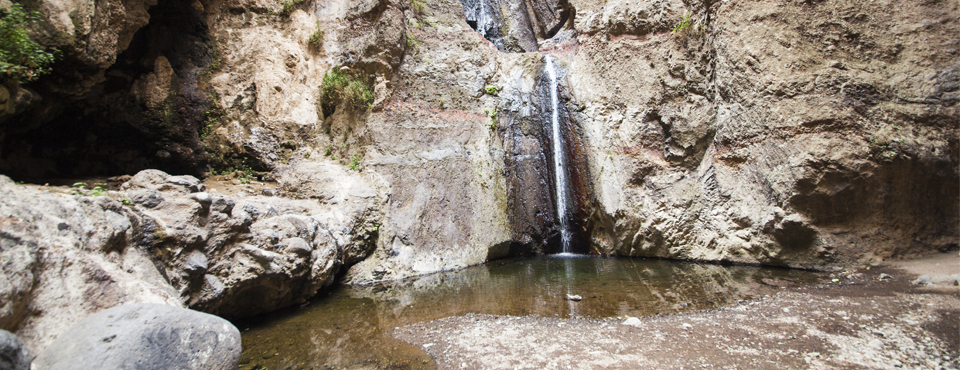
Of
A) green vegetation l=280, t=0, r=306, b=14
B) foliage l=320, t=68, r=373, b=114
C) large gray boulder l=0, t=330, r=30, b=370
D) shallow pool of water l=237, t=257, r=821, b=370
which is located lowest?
shallow pool of water l=237, t=257, r=821, b=370

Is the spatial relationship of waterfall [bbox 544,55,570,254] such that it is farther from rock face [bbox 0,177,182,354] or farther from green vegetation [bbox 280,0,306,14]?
rock face [bbox 0,177,182,354]

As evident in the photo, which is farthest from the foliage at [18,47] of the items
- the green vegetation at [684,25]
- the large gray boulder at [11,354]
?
the green vegetation at [684,25]

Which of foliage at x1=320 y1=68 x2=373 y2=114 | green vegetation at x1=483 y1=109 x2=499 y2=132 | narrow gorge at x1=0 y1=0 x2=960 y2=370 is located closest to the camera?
narrow gorge at x1=0 y1=0 x2=960 y2=370

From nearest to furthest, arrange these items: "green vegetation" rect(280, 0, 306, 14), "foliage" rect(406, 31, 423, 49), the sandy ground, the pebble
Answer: the sandy ground
the pebble
"green vegetation" rect(280, 0, 306, 14)
"foliage" rect(406, 31, 423, 49)

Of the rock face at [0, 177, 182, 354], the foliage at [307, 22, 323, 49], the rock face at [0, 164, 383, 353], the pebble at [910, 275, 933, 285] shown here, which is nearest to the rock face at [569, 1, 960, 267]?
the pebble at [910, 275, 933, 285]

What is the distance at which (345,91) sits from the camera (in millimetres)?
9227

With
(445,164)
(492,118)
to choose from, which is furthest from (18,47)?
(492,118)

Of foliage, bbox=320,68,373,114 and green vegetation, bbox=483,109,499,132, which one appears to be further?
green vegetation, bbox=483,109,499,132

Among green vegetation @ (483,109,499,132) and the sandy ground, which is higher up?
green vegetation @ (483,109,499,132)

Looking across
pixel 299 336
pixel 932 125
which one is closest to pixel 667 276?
pixel 932 125

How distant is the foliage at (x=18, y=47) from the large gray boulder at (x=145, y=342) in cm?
327

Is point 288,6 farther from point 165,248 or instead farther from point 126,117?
point 165,248

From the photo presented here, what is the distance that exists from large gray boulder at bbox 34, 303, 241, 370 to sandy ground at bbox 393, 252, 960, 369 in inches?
74.6

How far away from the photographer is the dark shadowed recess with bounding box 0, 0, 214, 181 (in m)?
5.55
